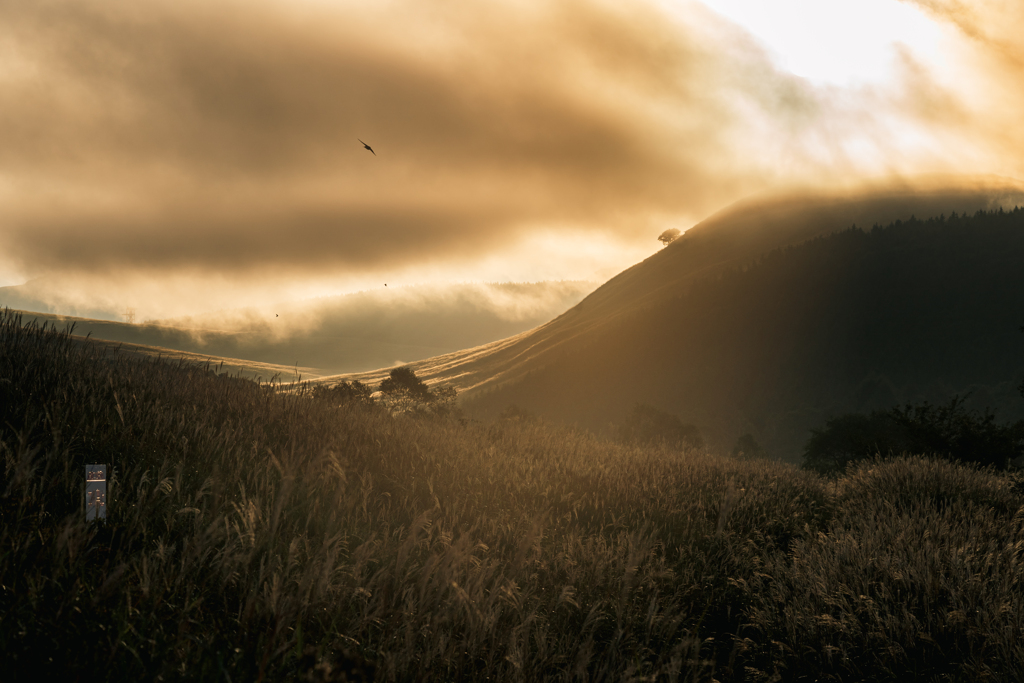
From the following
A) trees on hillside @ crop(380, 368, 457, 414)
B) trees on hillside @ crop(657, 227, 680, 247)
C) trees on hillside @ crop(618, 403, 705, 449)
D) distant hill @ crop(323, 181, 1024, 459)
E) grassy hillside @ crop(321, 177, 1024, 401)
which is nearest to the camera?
trees on hillside @ crop(380, 368, 457, 414)

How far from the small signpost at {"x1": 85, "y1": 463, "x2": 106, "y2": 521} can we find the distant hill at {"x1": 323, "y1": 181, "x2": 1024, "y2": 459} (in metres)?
61.4

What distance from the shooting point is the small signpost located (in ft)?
6.81

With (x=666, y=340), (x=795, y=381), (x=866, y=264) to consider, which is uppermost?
(x=866, y=264)

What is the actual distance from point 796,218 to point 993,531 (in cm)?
12959

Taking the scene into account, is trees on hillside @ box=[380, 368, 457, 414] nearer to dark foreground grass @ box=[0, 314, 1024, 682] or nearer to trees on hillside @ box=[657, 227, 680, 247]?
dark foreground grass @ box=[0, 314, 1024, 682]

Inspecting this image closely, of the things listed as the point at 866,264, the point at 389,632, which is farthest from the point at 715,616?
the point at 866,264

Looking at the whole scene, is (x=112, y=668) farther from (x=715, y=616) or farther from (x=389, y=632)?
(x=715, y=616)

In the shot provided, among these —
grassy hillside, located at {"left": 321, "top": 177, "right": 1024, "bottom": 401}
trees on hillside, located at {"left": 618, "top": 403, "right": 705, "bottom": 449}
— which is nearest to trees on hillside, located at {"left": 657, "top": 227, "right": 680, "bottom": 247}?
grassy hillside, located at {"left": 321, "top": 177, "right": 1024, "bottom": 401}

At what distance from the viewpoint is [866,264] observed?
75.1 m

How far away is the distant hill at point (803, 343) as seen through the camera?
200 feet

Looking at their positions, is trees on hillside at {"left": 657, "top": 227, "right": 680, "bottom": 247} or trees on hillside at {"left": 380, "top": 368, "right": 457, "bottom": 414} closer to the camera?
trees on hillside at {"left": 380, "top": 368, "right": 457, "bottom": 414}

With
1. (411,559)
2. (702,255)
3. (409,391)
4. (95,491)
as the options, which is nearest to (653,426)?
(409,391)

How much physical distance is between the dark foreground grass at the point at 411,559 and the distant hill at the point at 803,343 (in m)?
56.7

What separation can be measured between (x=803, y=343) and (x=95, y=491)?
77.4 m
